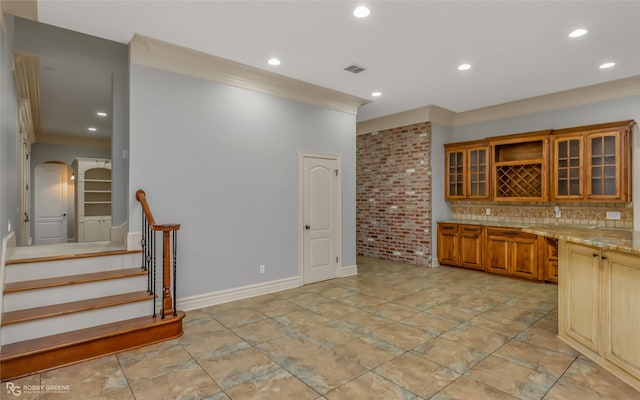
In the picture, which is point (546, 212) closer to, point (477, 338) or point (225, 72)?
point (477, 338)

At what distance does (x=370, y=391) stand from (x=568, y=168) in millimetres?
4891

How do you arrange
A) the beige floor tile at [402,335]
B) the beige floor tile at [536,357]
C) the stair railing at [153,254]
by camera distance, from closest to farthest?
the beige floor tile at [536,357] < the beige floor tile at [402,335] < the stair railing at [153,254]

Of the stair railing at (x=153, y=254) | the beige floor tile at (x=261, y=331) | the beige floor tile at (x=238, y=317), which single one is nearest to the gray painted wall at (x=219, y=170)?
the stair railing at (x=153, y=254)

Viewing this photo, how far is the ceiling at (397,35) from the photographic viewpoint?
117 inches

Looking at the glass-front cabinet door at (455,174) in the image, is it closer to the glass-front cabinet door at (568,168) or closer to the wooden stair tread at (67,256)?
the glass-front cabinet door at (568,168)

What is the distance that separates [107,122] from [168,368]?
6.32m

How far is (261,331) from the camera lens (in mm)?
3492

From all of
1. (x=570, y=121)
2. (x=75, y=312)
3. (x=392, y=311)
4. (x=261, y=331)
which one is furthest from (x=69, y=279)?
(x=570, y=121)

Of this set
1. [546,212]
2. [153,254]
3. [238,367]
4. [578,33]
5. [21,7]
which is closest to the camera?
[238,367]

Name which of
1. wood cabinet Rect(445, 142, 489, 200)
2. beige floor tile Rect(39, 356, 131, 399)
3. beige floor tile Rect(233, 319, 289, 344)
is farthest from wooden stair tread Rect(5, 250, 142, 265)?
wood cabinet Rect(445, 142, 489, 200)

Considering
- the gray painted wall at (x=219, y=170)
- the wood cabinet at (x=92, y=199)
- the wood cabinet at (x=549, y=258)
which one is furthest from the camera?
the wood cabinet at (x=92, y=199)

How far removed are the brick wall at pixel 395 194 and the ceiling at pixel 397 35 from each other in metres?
2.14

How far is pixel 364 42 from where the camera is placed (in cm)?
361

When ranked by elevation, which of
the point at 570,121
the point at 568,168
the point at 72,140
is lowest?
the point at 568,168
